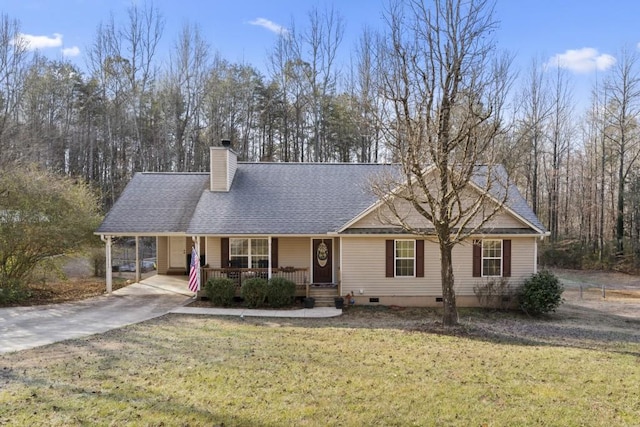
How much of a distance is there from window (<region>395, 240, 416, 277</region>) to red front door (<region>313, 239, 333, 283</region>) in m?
2.59

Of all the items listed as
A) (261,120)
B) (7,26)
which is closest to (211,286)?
(7,26)

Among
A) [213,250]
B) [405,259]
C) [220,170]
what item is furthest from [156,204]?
[405,259]

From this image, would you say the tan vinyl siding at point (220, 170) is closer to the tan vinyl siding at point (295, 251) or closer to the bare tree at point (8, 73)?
the tan vinyl siding at point (295, 251)

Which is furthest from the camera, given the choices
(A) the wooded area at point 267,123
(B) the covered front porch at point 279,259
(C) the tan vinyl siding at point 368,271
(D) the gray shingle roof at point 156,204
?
(A) the wooded area at point 267,123

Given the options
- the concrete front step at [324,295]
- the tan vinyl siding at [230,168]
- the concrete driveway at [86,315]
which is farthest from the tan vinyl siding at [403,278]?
the concrete driveway at [86,315]

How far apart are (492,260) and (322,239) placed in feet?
20.6

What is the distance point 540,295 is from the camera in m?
13.9

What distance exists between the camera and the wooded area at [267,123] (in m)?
30.9

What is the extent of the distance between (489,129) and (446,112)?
1.16m

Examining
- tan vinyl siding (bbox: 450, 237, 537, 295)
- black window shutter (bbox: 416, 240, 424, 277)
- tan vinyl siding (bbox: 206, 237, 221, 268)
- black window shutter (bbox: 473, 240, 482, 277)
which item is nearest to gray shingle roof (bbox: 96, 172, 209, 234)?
tan vinyl siding (bbox: 206, 237, 221, 268)

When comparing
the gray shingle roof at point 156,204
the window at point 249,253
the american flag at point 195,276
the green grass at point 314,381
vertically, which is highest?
the gray shingle roof at point 156,204

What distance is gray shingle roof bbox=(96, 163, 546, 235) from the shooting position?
49.8ft

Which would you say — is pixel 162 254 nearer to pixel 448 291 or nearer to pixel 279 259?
pixel 279 259

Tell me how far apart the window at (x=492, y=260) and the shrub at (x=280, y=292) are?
6981 millimetres
